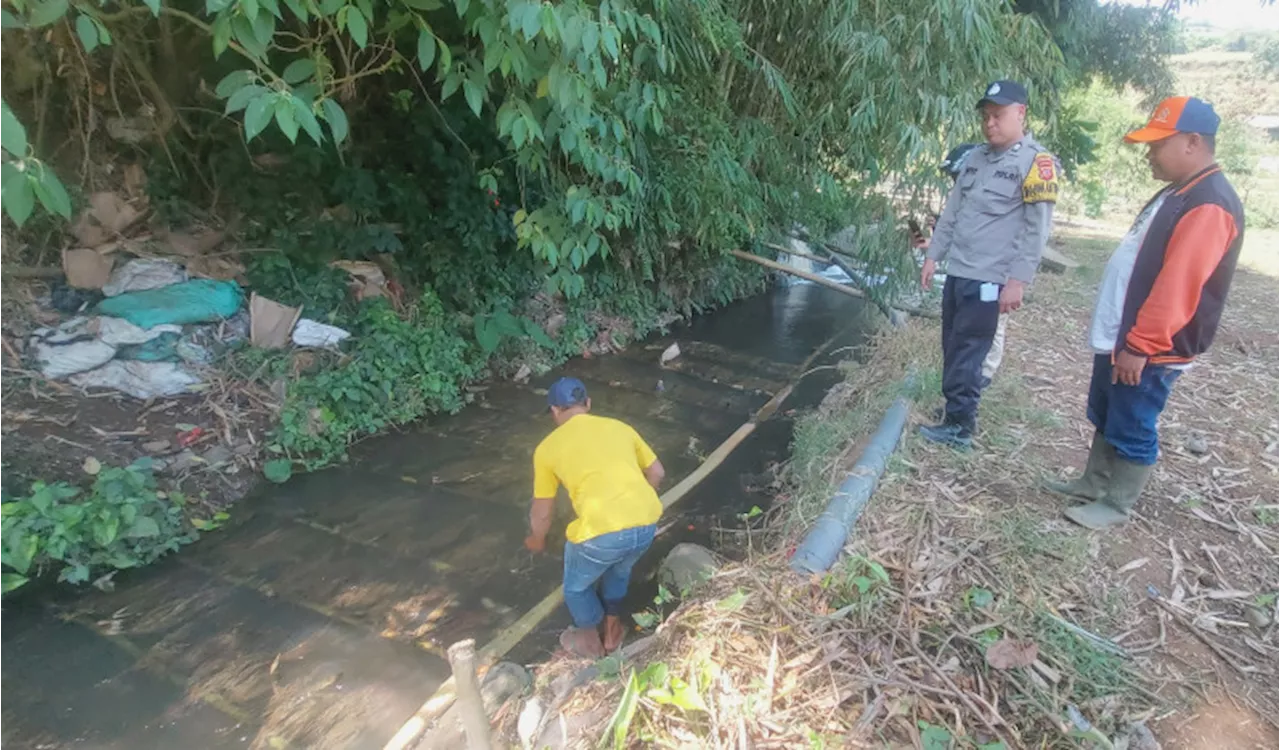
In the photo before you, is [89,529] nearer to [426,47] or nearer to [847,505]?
[426,47]

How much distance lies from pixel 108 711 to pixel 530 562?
1.83 metres

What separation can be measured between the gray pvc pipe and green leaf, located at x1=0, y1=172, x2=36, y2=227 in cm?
242

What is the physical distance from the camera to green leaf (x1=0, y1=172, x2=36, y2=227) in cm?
164

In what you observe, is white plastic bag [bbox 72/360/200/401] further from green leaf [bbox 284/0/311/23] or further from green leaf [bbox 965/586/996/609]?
green leaf [bbox 965/586/996/609]

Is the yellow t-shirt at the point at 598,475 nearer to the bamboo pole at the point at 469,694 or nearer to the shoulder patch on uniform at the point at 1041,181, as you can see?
the bamboo pole at the point at 469,694

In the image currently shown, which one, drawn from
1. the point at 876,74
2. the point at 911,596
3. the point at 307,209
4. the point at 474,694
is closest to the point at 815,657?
the point at 911,596

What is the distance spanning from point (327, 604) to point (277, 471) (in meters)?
1.32

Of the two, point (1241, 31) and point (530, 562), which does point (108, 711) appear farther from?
point (1241, 31)

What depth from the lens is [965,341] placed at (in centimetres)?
340

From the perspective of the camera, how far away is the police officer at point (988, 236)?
3104 mm

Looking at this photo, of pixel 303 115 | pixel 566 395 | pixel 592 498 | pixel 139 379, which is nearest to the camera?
pixel 303 115

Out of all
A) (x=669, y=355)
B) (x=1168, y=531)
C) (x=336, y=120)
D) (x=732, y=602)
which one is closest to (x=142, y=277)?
(x=336, y=120)

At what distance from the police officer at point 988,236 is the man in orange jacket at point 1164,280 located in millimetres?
403

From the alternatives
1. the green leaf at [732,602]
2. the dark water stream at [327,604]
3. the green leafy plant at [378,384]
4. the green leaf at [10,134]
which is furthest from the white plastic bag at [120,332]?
the green leaf at [732,602]
